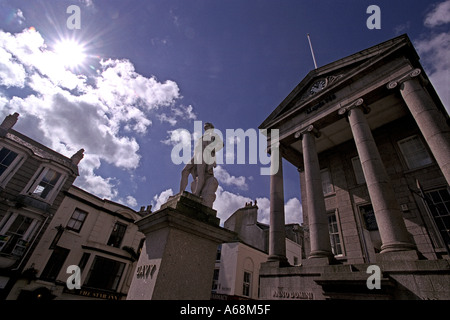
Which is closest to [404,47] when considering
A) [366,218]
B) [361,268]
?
[366,218]

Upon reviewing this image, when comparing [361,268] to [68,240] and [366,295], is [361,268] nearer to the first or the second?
[366,295]

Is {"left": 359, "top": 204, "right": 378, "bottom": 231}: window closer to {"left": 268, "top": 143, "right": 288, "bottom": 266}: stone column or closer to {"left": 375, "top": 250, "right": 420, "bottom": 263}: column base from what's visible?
{"left": 268, "top": 143, "right": 288, "bottom": 266}: stone column

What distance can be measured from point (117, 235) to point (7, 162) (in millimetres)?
10212

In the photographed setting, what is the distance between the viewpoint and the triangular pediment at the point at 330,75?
10664 millimetres

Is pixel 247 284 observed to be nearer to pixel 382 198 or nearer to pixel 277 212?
pixel 277 212

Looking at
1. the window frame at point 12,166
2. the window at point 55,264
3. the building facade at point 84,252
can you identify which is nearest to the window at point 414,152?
the building facade at point 84,252

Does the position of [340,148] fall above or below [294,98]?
below

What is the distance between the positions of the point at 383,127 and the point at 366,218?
5.94 meters

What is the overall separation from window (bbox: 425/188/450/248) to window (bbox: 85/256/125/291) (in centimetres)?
2276

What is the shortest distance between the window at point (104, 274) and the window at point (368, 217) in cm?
2010

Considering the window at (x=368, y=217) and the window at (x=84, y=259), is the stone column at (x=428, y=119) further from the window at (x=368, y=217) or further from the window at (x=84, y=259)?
the window at (x=84, y=259)

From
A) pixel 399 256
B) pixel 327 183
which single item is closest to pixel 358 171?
pixel 327 183

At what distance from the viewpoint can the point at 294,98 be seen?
14961 millimetres
